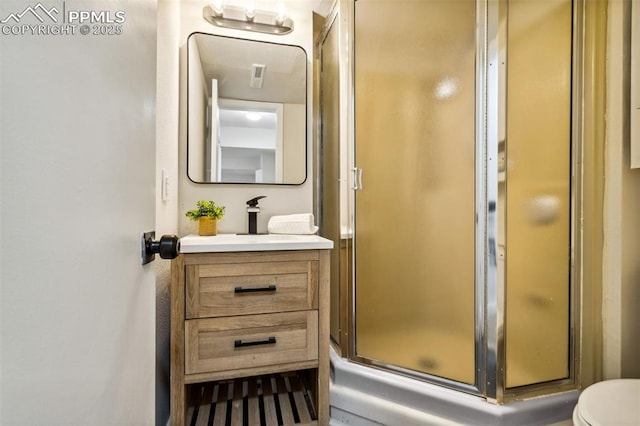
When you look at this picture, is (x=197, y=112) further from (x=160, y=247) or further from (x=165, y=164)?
(x=160, y=247)

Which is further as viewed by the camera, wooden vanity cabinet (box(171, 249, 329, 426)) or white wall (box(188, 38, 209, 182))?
white wall (box(188, 38, 209, 182))

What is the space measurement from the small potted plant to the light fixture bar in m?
1.00

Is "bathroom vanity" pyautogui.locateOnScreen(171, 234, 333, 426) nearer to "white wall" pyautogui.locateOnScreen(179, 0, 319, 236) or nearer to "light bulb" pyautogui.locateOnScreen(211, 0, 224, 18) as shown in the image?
"white wall" pyautogui.locateOnScreen(179, 0, 319, 236)

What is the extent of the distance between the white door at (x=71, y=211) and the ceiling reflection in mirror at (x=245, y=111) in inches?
41.0

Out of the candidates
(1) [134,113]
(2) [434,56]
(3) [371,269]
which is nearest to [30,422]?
(1) [134,113]

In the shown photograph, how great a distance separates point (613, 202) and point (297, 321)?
141cm

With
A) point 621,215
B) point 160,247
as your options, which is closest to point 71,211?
point 160,247

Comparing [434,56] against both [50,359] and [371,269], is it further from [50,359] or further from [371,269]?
[50,359]

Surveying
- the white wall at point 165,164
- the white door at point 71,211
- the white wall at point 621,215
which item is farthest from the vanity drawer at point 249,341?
the white wall at point 621,215

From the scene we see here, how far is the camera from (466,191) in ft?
3.88

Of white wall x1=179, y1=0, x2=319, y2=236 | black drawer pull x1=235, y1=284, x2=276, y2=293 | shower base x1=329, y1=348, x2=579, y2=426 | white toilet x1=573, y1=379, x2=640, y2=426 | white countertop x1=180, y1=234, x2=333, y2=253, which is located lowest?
shower base x1=329, y1=348, x2=579, y2=426

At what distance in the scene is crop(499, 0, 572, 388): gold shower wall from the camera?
1.12m

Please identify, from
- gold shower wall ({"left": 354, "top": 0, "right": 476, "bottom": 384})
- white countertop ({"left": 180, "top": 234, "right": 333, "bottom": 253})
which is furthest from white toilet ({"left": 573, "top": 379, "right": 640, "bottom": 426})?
white countertop ({"left": 180, "top": 234, "right": 333, "bottom": 253})

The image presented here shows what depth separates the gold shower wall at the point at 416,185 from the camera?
118 centimetres
